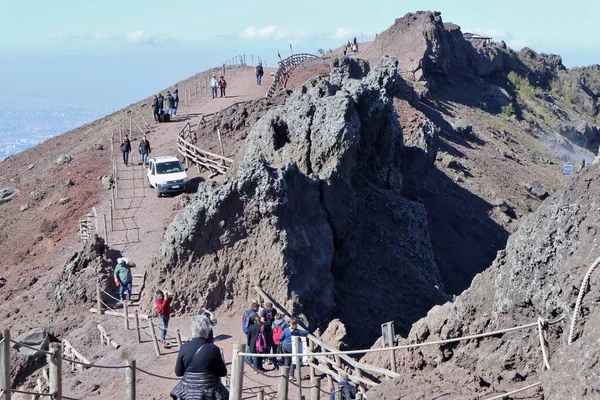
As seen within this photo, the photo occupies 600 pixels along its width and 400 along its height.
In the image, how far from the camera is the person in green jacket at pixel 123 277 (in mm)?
25609

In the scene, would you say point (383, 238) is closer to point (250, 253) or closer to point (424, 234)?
point (424, 234)

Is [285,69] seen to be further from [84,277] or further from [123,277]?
[123,277]

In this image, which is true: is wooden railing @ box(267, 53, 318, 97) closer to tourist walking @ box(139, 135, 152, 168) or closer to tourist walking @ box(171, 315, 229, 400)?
tourist walking @ box(139, 135, 152, 168)

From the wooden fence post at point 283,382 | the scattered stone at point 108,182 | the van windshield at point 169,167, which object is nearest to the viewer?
the wooden fence post at point 283,382

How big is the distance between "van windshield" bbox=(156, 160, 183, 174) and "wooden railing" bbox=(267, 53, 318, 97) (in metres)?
18.0

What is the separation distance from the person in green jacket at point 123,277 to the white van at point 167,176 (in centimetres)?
1121

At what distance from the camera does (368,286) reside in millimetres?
28281

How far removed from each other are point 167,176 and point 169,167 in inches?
30.1

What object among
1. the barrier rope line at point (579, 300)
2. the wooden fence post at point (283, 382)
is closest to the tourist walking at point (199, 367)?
the wooden fence post at point (283, 382)

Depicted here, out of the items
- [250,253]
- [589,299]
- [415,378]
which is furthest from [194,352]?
[250,253]

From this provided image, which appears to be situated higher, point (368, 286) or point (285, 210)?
point (285, 210)

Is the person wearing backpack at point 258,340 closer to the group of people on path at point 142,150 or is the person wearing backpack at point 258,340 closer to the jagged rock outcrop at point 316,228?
the jagged rock outcrop at point 316,228

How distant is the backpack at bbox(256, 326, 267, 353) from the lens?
2025cm

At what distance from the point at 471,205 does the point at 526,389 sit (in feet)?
110
